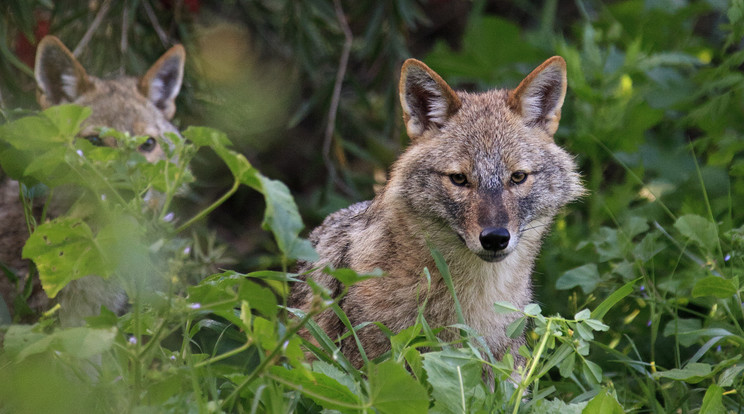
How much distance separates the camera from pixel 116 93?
4988 mm

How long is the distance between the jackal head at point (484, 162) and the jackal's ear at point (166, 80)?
73.7 inches

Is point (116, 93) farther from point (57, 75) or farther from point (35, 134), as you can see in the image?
point (35, 134)

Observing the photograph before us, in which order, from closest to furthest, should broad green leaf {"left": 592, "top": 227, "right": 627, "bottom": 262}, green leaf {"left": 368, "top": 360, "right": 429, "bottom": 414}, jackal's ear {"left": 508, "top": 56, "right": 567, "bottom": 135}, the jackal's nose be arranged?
green leaf {"left": 368, "top": 360, "right": 429, "bottom": 414} < the jackal's nose < jackal's ear {"left": 508, "top": 56, "right": 567, "bottom": 135} < broad green leaf {"left": 592, "top": 227, "right": 627, "bottom": 262}

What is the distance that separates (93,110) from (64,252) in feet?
8.67

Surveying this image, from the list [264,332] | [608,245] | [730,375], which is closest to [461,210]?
[608,245]

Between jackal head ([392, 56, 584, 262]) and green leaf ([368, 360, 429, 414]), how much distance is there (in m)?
1.12

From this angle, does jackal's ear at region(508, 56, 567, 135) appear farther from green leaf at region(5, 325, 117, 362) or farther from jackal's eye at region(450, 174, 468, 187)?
green leaf at region(5, 325, 117, 362)

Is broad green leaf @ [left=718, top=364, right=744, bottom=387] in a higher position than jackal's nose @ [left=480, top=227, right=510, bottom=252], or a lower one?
lower

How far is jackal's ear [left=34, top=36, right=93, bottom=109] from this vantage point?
4492 millimetres

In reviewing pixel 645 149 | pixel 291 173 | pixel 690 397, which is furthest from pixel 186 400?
pixel 291 173

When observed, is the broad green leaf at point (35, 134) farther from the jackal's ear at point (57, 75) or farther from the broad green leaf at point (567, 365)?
the jackal's ear at point (57, 75)

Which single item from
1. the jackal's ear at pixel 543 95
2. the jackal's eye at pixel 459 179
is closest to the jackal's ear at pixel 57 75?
the jackal's eye at pixel 459 179

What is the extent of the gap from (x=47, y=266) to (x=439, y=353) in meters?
1.28

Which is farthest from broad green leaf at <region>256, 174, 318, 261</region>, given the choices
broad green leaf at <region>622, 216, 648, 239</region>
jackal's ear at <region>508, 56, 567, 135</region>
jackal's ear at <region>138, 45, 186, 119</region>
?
jackal's ear at <region>138, 45, 186, 119</region>
